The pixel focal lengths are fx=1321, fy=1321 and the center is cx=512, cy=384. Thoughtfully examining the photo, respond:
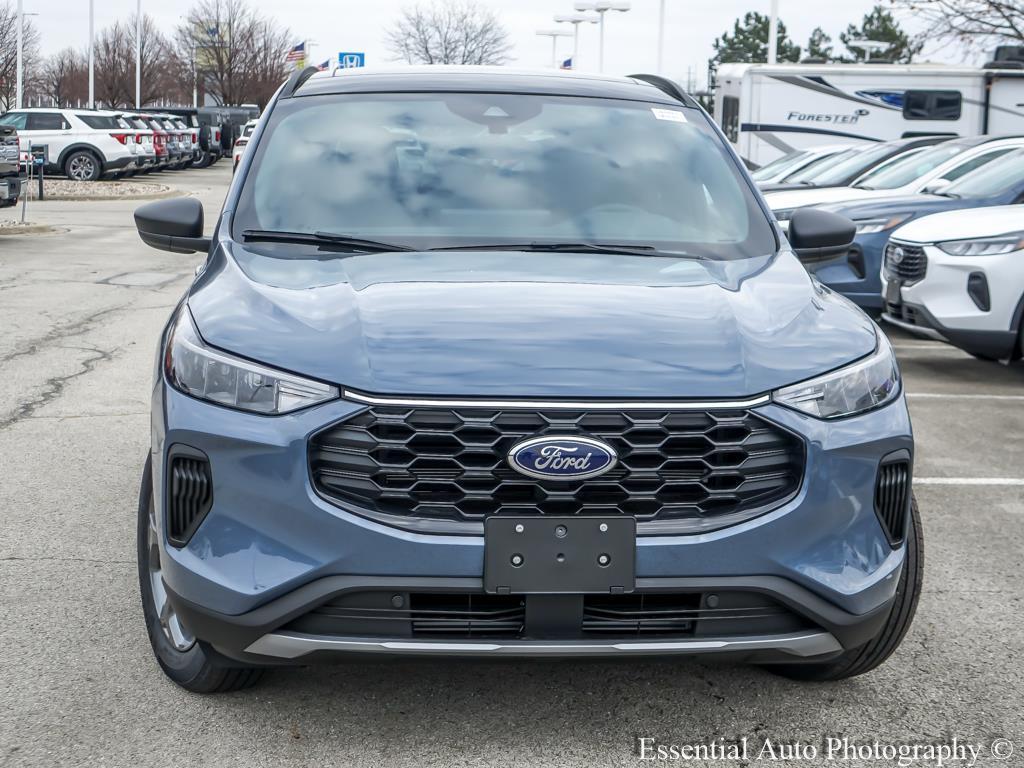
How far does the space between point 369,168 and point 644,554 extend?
6.02ft

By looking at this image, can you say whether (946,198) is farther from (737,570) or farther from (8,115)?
(8,115)

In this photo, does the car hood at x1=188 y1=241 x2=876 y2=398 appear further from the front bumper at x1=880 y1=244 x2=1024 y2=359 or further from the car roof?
the front bumper at x1=880 y1=244 x2=1024 y2=359

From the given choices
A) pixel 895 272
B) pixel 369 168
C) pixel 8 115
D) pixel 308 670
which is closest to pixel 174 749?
pixel 308 670

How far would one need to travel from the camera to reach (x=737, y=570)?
2895 mm

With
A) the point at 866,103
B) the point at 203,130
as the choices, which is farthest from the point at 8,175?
the point at 203,130

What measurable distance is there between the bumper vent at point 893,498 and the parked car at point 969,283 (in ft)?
19.2

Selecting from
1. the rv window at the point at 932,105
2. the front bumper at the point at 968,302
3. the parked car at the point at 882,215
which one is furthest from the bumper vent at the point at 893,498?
the rv window at the point at 932,105

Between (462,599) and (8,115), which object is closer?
(462,599)

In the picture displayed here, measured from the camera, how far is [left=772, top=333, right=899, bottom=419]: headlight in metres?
3.00

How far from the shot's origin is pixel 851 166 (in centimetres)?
1540

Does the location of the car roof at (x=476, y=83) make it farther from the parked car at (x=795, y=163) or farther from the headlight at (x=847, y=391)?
the parked car at (x=795, y=163)

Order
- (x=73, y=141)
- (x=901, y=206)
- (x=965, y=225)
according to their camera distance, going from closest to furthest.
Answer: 1. (x=965, y=225)
2. (x=901, y=206)
3. (x=73, y=141)

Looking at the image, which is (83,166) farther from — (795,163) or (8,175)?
(795,163)

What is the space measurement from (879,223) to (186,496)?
8789mm
